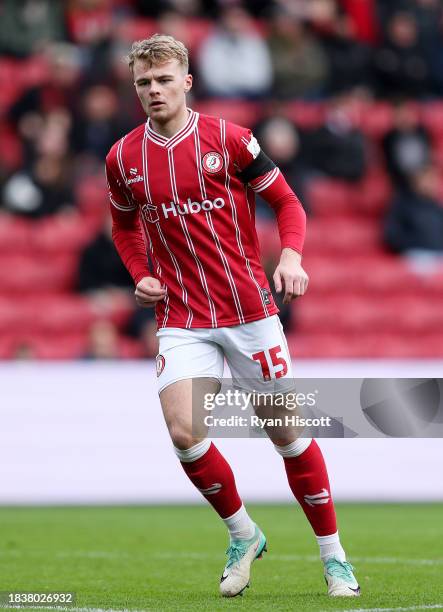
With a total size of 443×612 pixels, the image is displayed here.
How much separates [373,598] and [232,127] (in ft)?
6.98

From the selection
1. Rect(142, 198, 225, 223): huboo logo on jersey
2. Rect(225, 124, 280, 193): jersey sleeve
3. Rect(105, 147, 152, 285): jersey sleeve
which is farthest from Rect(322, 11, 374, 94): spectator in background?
Rect(142, 198, 225, 223): huboo logo on jersey

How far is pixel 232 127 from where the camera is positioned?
6043mm

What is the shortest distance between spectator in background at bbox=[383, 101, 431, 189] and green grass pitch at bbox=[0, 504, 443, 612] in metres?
5.76

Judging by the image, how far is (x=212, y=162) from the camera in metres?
5.98

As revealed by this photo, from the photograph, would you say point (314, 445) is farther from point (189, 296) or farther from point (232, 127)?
point (232, 127)

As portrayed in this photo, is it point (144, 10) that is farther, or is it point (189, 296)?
point (144, 10)

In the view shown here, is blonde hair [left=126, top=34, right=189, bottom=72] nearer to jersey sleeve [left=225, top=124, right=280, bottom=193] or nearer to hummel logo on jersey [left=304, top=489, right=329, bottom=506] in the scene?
jersey sleeve [left=225, top=124, right=280, bottom=193]

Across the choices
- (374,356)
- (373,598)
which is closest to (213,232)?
(373,598)

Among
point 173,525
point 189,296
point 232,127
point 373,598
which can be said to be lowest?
point 173,525

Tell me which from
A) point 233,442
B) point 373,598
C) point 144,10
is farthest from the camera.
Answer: point 144,10

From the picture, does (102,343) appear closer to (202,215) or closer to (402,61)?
(402,61)

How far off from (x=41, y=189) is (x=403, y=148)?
435 centimetres

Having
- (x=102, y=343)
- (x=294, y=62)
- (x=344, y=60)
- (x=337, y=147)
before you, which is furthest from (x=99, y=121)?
(x=344, y=60)

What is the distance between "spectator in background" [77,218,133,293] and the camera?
14234 millimetres
